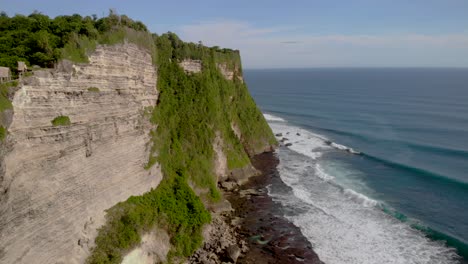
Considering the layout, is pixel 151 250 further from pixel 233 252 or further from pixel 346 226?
pixel 346 226

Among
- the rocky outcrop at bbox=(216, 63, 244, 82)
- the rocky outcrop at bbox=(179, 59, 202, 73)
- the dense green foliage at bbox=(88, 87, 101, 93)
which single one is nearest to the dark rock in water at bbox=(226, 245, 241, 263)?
the dense green foliage at bbox=(88, 87, 101, 93)

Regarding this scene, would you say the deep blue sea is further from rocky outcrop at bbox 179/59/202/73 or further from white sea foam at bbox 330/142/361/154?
rocky outcrop at bbox 179/59/202/73

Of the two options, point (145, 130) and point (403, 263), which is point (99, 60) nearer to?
point (145, 130)

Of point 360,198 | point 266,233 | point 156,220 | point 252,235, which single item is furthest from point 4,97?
point 360,198

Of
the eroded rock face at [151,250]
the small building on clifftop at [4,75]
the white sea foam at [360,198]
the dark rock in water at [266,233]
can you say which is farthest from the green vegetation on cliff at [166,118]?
the white sea foam at [360,198]

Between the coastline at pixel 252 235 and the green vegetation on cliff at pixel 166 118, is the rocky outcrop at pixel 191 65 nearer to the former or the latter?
the green vegetation on cliff at pixel 166 118
